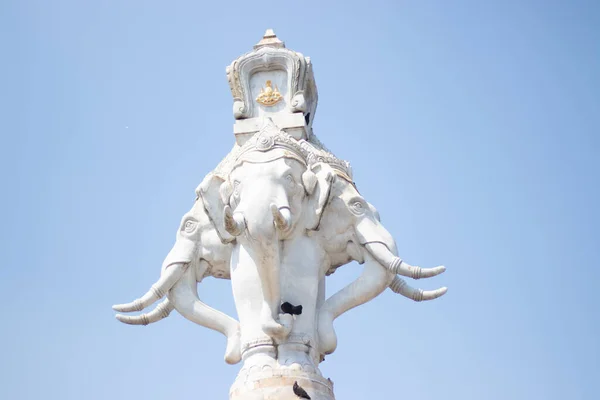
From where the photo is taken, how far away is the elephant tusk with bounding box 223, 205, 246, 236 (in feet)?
35.7

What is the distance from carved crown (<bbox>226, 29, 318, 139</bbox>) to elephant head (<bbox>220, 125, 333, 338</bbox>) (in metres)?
0.78

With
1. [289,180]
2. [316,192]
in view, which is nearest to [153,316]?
[289,180]

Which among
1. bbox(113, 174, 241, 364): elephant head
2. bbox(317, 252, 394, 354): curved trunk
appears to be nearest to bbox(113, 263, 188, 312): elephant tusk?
bbox(113, 174, 241, 364): elephant head

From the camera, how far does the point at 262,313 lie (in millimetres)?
11219

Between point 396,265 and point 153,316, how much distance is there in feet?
8.68

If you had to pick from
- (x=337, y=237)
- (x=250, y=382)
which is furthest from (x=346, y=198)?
(x=250, y=382)

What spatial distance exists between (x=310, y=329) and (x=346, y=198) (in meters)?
1.53

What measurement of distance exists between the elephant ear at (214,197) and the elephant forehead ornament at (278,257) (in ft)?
0.03

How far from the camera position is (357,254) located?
11906mm

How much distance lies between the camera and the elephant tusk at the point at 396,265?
37.5 ft

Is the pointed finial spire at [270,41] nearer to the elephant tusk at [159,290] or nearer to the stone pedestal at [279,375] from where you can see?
the elephant tusk at [159,290]

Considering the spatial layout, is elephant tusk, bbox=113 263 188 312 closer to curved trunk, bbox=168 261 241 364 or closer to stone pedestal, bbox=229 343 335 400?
curved trunk, bbox=168 261 241 364

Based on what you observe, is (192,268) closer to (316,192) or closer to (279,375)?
(316,192)

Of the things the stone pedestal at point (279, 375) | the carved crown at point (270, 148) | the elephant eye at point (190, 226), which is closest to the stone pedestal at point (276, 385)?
the stone pedestal at point (279, 375)
